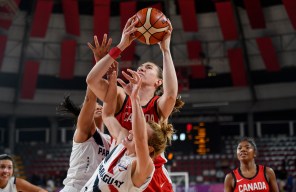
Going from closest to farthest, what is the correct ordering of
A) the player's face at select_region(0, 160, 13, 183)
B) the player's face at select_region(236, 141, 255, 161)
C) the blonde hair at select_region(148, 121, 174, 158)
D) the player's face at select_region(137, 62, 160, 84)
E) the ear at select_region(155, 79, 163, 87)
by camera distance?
the blonde hair at select_region(148, 121, 174, 158) < the player's face at select_region(137, 62, 160, 84) < the ear at select_region(155, 79, 163, 87) < the player's face at select_region(0, 160, 13, 183) < the player's face at select_region(236, 141, 255, 161)

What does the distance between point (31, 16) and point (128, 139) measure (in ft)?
53.3

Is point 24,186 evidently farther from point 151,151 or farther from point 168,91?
point 151,151

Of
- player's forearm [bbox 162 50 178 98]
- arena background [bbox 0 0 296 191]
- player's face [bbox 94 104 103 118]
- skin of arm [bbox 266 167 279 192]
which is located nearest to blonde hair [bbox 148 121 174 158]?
player's forearm [bbox 162 50 178 98]

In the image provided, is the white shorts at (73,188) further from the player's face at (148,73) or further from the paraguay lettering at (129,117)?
the player's face at (148,73)

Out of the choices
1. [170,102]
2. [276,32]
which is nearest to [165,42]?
[170,102]

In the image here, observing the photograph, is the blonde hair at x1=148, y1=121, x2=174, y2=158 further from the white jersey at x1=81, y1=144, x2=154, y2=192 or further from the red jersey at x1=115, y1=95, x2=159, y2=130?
the red jersey at x1=115, y1=95, x2=159, y2=130

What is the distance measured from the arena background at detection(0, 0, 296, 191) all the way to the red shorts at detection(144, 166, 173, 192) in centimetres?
1366

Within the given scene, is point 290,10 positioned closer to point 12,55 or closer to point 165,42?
point 12,55

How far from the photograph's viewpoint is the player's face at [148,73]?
4641mm

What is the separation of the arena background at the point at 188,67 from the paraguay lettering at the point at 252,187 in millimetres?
11549

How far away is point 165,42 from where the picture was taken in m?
4.66

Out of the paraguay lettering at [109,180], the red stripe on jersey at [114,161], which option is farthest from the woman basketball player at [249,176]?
the paraguay lettering at [109,180]

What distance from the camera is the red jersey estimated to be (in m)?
4.52

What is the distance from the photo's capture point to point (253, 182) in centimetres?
657
